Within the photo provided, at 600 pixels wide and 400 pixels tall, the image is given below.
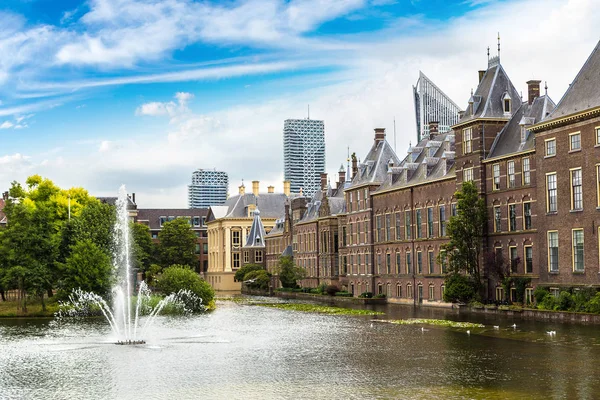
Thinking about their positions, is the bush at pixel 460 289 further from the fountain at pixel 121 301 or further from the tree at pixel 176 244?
the tree at pixel 176 244

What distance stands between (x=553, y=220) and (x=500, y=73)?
16.2 metres

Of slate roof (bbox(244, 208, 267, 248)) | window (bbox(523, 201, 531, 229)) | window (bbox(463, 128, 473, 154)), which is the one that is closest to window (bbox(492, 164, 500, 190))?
window (bbox(463, 128, 473, 154))

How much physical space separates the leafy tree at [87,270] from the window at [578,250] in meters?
37.3

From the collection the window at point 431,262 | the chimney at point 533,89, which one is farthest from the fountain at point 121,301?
the chimney at point 533,89

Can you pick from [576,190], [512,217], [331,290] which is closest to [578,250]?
[576,190]

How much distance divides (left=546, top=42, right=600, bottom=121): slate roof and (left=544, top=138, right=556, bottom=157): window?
5.28ft

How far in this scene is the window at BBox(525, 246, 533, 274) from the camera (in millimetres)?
62750

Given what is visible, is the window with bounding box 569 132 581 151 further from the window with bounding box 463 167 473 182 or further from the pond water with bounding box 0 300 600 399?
the window with bounding box 463 167 473 182

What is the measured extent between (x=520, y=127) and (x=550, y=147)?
6.39 metres

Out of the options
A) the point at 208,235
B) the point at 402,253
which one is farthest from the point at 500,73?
the point at 208,235

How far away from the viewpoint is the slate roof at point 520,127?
62625mm

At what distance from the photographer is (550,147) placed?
2297 inches

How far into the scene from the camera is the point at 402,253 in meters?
83.8

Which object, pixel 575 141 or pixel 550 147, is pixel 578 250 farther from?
pixel 550 147
